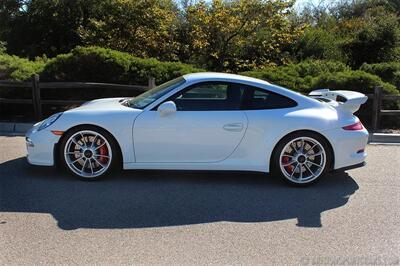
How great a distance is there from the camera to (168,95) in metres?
6.18

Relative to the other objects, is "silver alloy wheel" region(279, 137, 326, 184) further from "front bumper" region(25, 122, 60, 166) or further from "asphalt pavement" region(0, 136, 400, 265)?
"front bumper" region(25, 122, 60, 166)

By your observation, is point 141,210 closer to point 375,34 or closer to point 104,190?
point 104,190

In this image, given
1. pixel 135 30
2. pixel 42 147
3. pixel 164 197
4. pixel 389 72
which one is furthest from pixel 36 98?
pixel 389 72

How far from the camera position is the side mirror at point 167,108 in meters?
6.02

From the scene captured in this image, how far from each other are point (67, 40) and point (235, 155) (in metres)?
15.3

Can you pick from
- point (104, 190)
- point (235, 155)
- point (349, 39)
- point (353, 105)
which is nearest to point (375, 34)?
point (349, 39)

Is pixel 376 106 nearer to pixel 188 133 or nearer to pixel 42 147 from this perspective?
pixel 188 133

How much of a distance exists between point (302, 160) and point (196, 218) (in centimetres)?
174

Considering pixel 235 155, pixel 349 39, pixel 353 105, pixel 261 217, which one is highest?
pixel 349 39

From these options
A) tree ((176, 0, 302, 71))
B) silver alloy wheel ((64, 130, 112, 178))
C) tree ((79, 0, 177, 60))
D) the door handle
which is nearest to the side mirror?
the door handle

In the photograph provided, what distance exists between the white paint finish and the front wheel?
35 cm

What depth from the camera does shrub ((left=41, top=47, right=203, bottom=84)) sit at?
1079 centimetres

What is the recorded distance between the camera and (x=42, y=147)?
6168 millimetres

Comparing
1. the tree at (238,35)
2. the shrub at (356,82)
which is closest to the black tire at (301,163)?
the shrub at (356,82)
